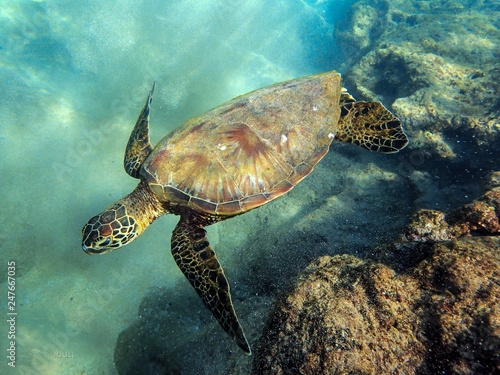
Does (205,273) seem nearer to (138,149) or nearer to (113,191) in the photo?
(138,149)

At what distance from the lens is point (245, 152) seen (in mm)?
2771

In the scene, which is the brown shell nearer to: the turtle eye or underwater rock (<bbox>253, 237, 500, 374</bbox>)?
the turtle eye

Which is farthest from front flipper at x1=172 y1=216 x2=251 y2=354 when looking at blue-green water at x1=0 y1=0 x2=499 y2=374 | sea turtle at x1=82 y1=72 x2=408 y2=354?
blue-green water at x1=0 y1=0 x2=499 y2=374

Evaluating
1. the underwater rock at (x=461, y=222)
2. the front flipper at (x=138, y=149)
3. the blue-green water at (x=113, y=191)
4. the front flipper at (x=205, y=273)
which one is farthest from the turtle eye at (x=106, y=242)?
the underwater rock at (x=461, y=222)

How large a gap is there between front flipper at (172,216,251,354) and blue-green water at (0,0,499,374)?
474 mm

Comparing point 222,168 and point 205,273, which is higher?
point 222,168

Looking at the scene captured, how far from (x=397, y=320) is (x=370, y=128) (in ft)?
10.3

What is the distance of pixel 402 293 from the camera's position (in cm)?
145

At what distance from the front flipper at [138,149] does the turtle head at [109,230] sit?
30.1 inches

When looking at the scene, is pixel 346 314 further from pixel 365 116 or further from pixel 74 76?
pixel 74 76

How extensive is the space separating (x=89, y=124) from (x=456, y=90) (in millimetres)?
9882

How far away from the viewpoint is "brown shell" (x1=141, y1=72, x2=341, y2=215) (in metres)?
2.74

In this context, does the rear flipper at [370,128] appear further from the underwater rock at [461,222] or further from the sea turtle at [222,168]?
the underwater rock at [461,222]

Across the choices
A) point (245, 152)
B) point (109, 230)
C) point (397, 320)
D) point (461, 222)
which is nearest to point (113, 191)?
point (109, 230)
